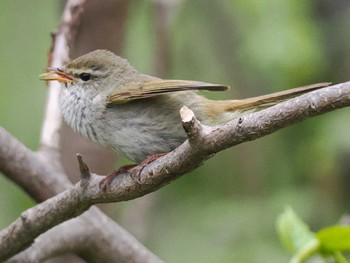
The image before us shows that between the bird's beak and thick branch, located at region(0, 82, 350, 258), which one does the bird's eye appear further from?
thick branch, located at region(0, 82, 350, 258)

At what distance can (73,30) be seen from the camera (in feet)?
15.5

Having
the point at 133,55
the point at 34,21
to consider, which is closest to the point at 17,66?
the point at 34,21

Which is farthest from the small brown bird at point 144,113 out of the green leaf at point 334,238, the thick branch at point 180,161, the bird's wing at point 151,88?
the green leaf at point 334,238

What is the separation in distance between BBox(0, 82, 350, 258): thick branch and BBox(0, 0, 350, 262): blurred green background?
160cm

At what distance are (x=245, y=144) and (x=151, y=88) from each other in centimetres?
233

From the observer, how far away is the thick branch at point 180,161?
2.68m

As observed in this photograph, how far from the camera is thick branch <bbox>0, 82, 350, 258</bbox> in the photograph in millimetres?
2678

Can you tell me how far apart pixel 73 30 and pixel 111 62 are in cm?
58

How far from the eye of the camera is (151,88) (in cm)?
371

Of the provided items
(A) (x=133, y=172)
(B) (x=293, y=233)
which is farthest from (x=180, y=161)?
(B) (x=293, y=233)

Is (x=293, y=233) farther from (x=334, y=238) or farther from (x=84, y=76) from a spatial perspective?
(x=84, y=76)

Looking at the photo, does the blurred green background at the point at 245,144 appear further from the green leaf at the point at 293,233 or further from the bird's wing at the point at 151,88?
the green leaf at the point at 293,233

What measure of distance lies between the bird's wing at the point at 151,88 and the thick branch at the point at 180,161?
401 mm

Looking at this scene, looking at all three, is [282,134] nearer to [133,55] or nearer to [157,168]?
[133,55]
